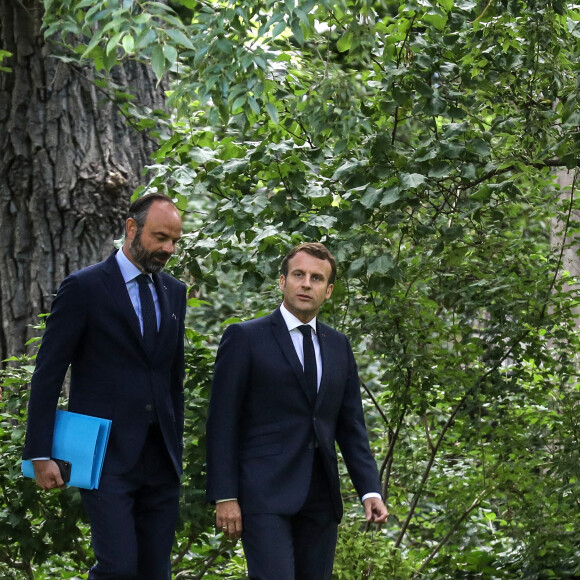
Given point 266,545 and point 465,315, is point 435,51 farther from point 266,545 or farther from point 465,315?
point 266,545

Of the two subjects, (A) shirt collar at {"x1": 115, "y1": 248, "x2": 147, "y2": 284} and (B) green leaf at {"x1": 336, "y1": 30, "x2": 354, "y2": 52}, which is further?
(B) green leaf at {"x1": 336, "y1": 30, "x2": 354, "y2": 52}

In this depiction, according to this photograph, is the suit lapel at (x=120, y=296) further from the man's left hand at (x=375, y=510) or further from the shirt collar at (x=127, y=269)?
the man's left hand at (x=375, y=510)

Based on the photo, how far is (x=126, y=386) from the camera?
4.49m

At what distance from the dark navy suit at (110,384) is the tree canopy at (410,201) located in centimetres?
96

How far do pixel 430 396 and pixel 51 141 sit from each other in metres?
3.16

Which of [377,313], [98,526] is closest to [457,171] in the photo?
[377,313]

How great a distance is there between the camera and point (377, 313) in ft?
20.8

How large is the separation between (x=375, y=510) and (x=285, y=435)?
1.74 feet

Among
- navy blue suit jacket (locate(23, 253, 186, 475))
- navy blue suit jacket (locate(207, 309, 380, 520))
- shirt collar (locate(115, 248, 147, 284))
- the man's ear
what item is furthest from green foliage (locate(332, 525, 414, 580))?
the man's ear

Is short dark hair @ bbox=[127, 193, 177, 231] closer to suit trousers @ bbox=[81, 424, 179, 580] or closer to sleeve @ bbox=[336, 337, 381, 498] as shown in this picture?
suit trousers @ bbox=[81, 424, 179, 580]

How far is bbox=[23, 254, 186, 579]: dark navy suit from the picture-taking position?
4383 mm

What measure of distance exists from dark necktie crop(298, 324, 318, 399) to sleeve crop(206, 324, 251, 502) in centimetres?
26

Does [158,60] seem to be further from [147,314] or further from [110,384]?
[110,384]

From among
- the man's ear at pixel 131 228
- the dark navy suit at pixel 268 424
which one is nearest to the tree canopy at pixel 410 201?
the man's ear at pixel 131 228
